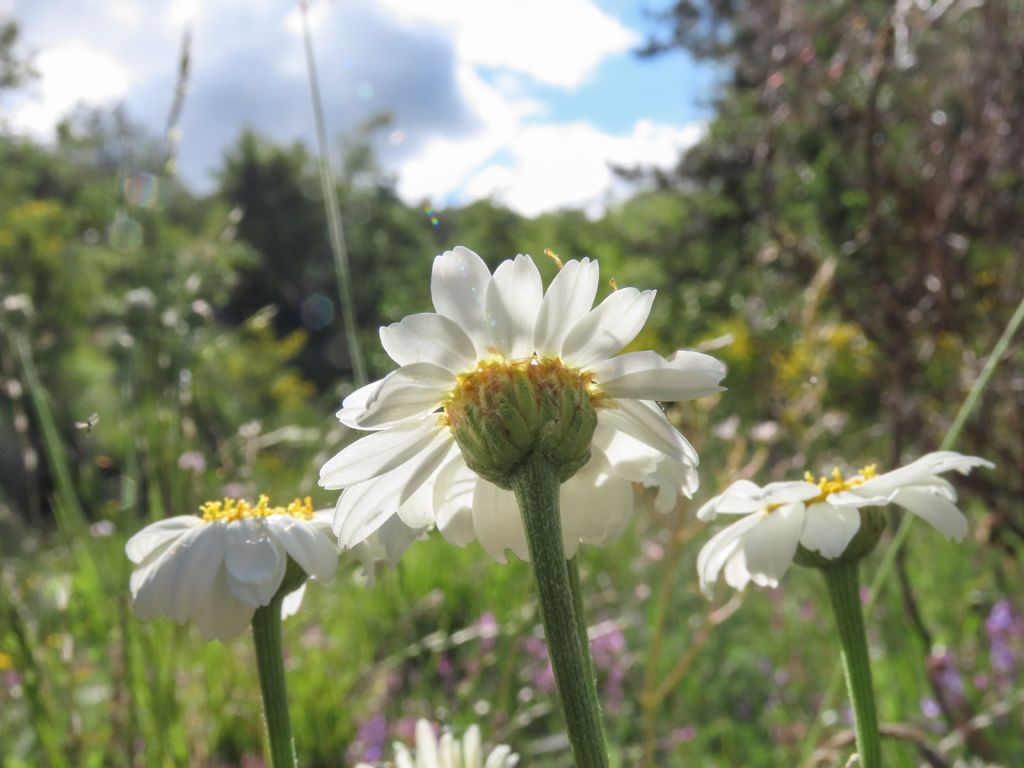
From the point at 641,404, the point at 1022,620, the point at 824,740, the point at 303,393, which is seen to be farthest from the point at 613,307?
the point at 303,393

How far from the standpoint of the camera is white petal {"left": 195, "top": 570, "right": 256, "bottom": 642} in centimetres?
66

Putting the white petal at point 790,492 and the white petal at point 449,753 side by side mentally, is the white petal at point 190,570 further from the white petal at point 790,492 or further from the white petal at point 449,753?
the white petal at point 790,492

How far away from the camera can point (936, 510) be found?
2.37ft

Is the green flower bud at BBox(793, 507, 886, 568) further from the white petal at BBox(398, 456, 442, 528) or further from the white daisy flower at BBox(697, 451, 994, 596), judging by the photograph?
the white petal at BBox(398, 456, 442, 528)

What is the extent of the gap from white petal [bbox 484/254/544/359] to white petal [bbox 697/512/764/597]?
0.91 feet

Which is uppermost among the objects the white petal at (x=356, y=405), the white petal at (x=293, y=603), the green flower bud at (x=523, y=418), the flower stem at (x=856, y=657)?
the white petal at (x=356, y=405)

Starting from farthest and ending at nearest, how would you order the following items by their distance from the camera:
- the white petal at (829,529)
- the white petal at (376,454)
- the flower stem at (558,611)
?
the white petal at (829,529) < the white petal at (376,454) < the flower stem at (558,611)

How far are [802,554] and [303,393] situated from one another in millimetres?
12018

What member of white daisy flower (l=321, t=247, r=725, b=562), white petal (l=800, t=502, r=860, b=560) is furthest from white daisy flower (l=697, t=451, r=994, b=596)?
white daisy flower (l=321, t=247, r=725, b=562)

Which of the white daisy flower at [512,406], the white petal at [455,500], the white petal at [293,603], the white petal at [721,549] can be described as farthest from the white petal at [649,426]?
the white petal at [293,603]

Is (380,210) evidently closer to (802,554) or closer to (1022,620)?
(1022,620)

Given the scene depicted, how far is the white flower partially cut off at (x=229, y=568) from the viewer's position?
65cm

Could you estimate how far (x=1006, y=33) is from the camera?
2.12m

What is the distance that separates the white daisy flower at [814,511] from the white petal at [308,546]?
27cm
